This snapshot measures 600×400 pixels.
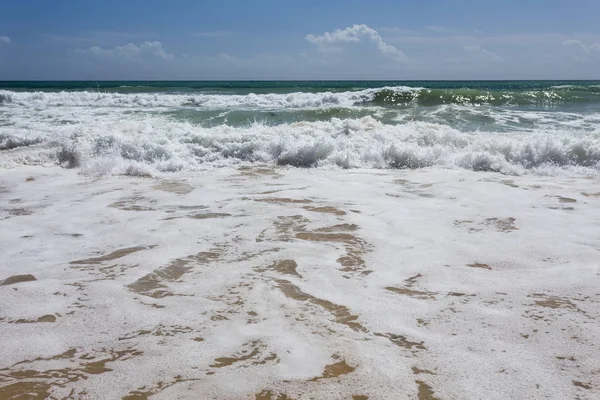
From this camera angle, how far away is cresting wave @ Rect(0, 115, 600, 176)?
7.47 metres

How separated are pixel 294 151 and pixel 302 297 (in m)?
5.04

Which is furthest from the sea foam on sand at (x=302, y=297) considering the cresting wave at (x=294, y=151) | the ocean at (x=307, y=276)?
the cresting wave at (x=294, y=151)

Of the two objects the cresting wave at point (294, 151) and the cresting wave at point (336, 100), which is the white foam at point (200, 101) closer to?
the cresting wave at point (336, 100)

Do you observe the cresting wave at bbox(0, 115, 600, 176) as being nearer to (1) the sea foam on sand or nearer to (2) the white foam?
(1) the sea foam on sand

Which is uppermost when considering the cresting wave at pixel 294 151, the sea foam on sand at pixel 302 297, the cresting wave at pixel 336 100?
the cresting wave at pixel 336 100

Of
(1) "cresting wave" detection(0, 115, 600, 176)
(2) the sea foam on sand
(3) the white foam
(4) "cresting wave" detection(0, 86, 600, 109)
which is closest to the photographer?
(2) the sea foam on sand

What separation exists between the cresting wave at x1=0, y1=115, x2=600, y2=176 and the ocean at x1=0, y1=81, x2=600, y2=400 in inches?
2.1

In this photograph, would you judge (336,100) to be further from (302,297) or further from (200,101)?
(302,297)

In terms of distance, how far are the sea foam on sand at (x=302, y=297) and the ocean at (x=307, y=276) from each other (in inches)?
0.5

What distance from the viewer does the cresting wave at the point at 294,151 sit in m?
7.47

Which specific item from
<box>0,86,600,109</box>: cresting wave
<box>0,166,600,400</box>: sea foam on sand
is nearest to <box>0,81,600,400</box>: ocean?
<box>0,166,600,400</box>: sea foam on sand

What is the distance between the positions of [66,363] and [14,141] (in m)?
8.04

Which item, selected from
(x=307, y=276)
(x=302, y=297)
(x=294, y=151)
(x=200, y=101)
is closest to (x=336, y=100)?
(x=200, y=101)

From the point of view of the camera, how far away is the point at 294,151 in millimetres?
7902
